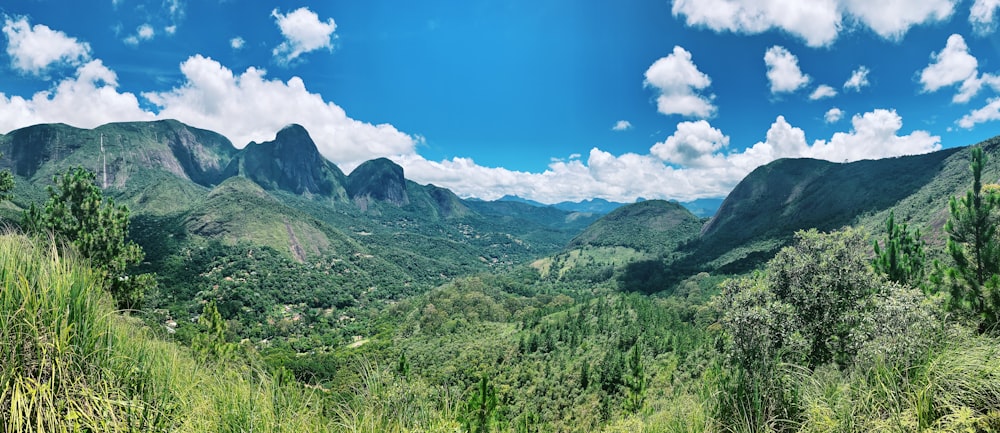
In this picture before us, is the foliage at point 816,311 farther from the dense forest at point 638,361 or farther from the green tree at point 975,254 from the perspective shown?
the green tree at point 975,254

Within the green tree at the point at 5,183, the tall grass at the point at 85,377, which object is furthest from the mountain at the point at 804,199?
the green tree at the point at 5,183

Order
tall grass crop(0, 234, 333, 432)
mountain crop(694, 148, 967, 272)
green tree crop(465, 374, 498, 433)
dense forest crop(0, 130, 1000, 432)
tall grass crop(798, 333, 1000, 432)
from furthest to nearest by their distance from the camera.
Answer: mountain crop(694, 148, 967, 272), green tree crop(465, 374, 498, 433), tall grass crop(798, 333, 1000, 432), dense forest crop(0, 130, 1000, 432), tall grass crop(0, 234, 333, 432)

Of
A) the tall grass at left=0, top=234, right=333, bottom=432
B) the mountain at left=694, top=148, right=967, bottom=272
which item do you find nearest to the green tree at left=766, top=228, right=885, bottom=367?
the tall grass at left=0, top=234, right=333, bottom=432

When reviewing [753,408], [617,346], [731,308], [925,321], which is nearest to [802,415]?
[753,408]

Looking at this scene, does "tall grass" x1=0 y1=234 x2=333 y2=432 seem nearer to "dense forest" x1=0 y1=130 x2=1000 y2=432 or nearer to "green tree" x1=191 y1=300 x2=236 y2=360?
"dense forest" x1=0 y1=130 x2=1000 y2=432

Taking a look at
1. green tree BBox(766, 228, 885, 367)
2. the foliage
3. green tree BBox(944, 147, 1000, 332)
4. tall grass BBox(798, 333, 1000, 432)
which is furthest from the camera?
green tree BBox(944, 147, 1000, 332)

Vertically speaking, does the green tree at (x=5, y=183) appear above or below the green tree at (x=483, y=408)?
above

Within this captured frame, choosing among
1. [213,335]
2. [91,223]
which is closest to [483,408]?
[91,223]

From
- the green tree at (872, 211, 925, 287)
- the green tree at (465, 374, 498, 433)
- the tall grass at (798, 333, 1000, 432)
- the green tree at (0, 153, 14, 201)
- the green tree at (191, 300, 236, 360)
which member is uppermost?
the green tree at (0, 153, 14, 201)
